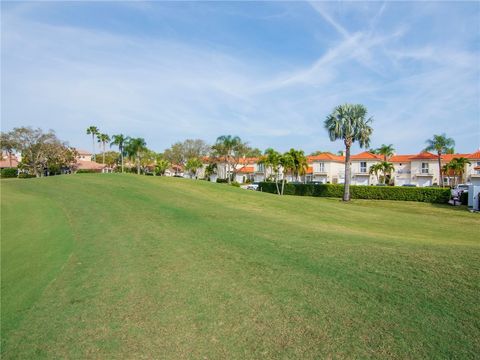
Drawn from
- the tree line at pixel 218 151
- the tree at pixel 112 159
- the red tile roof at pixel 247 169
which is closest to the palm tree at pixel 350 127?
the tree line at pixel 218 151

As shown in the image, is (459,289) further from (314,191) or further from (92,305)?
(314,191)

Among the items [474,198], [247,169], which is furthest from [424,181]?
[247,169]

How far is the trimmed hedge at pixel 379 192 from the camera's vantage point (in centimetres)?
3800

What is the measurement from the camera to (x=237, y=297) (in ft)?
19.8

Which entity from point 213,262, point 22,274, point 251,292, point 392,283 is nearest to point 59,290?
point 22,274

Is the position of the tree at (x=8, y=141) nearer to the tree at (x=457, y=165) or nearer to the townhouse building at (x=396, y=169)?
the townhouse building at (x=396, y=169)

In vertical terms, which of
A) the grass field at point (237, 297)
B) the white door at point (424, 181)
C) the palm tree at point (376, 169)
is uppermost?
the palm tree at point (376, 169)

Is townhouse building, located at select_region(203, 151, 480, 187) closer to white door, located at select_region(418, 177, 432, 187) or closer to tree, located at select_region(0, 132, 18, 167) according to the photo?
white door, located at select_region(418, 177, 432, 187)

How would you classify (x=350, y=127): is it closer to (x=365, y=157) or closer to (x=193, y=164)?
(x=365, y=157)

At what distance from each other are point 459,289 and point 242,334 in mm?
3724

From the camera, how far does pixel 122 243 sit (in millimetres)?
10469

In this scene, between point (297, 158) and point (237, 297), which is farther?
point (297, 158)

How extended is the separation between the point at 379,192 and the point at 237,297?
40.6 m

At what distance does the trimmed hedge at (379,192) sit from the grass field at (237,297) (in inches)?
1283
